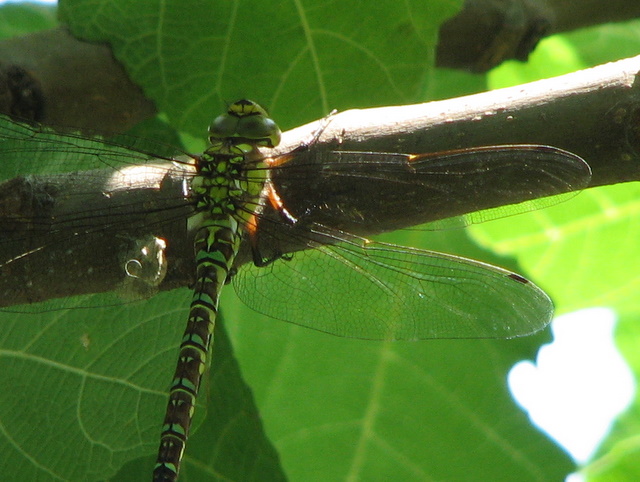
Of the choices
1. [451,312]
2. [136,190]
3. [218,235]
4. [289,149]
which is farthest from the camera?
[218,235]

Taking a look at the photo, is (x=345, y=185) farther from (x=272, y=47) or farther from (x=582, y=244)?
(x=582, y=244)

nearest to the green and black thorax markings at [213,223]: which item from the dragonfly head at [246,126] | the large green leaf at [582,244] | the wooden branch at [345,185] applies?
the dragonfly head at [246,126]

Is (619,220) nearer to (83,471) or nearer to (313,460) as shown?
(313,460)

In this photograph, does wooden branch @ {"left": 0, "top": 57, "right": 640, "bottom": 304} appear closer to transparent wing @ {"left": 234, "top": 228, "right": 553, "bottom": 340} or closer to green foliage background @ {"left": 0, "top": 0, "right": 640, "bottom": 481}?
transparent wing @ {"left": 234, "top": 228, "right": 553, "bottom": 340}

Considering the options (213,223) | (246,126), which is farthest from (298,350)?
(246,126)

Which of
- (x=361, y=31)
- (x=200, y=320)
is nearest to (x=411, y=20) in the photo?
(x=361, y=31)

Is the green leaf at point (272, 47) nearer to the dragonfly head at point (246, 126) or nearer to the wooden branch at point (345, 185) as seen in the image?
the dragonfly head at point (246, 126)
